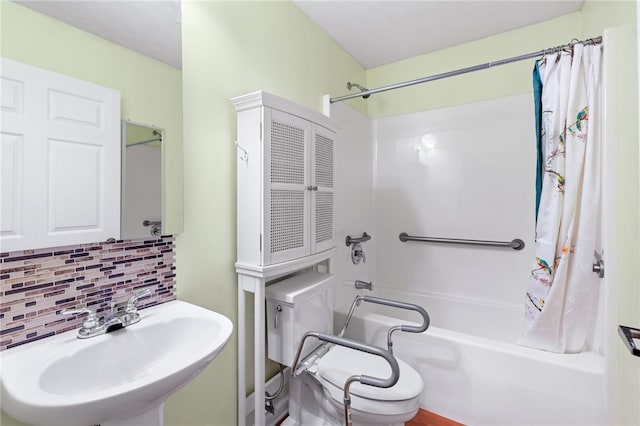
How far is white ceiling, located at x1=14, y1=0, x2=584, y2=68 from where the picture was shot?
0.96 metres

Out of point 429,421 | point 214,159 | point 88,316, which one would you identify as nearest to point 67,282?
point 88,316

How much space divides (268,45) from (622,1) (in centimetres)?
159

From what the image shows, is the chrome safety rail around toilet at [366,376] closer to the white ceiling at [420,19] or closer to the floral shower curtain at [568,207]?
the floral shower curtain at [568,207]

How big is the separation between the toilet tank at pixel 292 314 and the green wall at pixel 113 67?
0.58 metres

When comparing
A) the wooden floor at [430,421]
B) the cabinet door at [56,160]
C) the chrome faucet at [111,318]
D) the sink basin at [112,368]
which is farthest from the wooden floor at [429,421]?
the cabinet door at [56,160]

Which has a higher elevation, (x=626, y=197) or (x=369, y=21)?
(x=369, y=21)

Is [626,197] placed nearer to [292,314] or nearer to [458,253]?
[458,253]

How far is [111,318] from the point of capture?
96cm

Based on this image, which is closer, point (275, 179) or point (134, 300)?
point (134, 300)

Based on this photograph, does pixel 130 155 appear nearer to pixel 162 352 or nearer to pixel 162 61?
pixel 162 61

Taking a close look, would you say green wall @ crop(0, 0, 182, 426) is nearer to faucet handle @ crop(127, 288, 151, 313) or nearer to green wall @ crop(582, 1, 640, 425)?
faucet handle @ crop(127, 288, 151, 313)

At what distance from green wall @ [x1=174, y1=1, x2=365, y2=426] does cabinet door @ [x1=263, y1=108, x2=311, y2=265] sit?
222 millimetres

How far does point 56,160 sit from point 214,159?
1.87ft

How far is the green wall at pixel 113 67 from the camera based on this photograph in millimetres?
779
